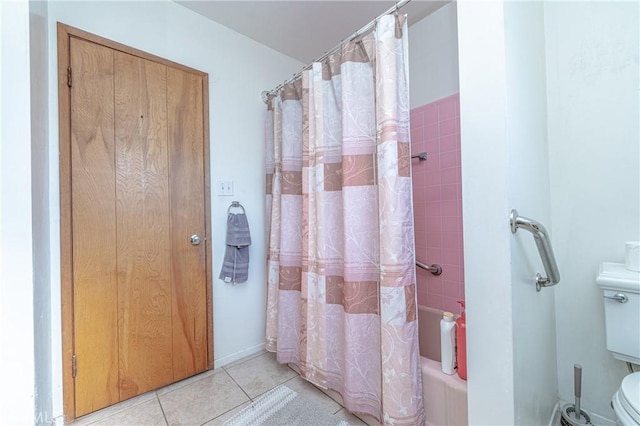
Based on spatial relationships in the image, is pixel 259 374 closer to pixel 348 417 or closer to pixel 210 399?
pixel 210 399

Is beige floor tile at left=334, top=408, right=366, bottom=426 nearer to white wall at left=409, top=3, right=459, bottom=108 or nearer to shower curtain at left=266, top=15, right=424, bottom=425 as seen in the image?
shower curtain at left=266, top=15, right=424, bottom=425

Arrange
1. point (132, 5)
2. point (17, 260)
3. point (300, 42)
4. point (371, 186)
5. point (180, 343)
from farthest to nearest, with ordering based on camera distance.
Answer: point (300, 42)
point (180, 343)
point (132, 5)
point (371, 186)
point (17, 260)

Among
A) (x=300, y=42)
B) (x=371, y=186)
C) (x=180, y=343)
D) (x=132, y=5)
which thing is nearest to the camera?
(x=371, y=186)

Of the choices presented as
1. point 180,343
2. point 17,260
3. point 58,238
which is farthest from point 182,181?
point 17,260

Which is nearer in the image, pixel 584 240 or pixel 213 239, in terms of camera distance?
pixel 584 240

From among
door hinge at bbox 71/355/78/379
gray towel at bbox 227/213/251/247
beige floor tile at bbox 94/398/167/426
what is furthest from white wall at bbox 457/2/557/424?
door hinge at bbox 71/355/78/379

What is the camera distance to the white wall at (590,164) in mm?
1182

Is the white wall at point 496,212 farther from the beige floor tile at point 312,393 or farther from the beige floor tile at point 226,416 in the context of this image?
the beige floor tile at point 226,416

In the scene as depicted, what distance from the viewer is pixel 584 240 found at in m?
1.30

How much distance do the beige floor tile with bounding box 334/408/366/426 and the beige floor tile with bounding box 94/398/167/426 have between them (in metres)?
0.89

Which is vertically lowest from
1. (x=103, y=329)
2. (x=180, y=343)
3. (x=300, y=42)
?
(x=180, y=343)

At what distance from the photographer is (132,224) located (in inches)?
58.7

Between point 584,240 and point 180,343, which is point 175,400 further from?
point 584,240

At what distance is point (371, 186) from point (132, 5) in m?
1.78
